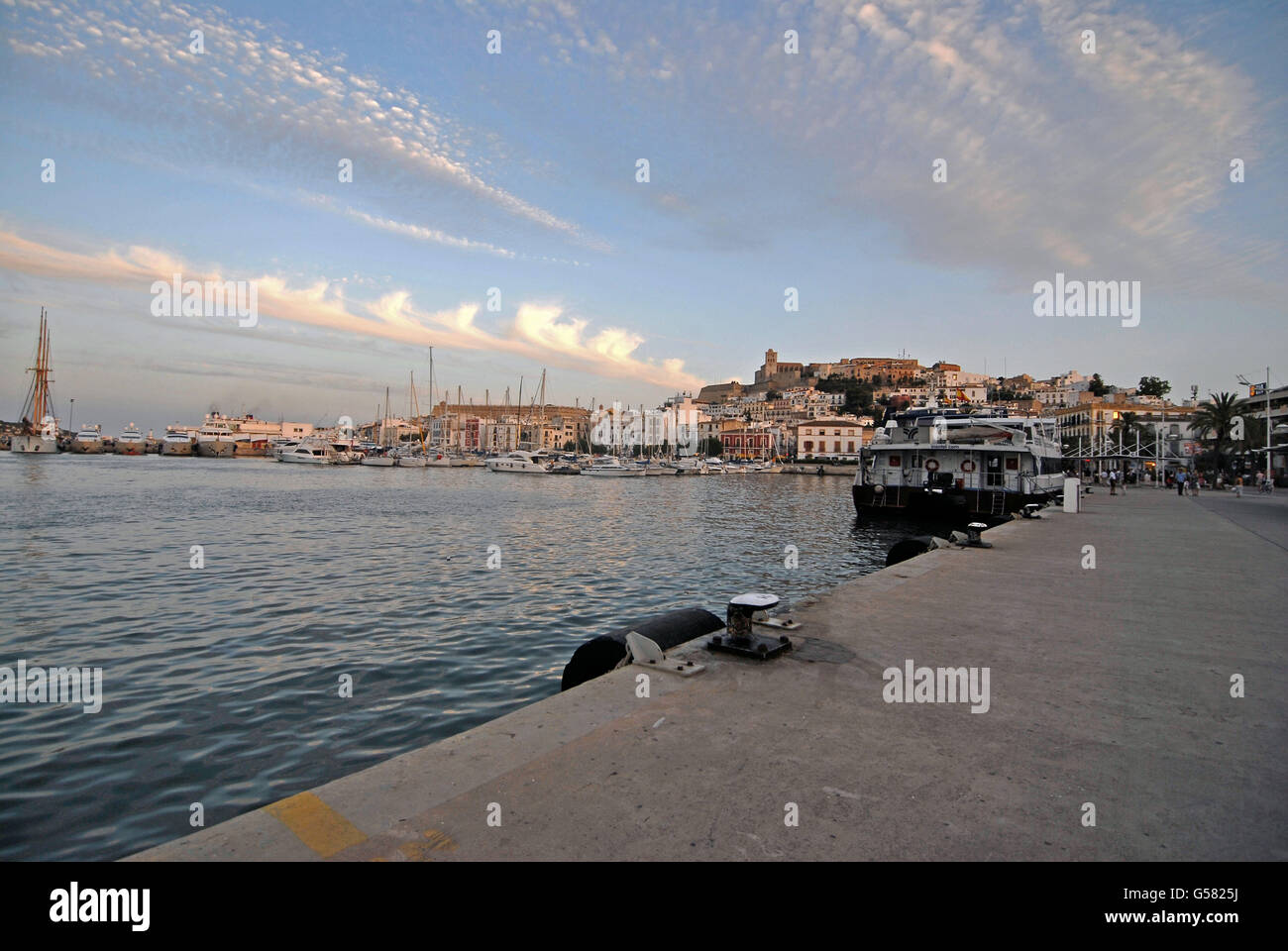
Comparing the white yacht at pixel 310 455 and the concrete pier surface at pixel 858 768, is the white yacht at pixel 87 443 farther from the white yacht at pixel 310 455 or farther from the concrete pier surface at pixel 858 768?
the concrete pier surface at pixel 858 768

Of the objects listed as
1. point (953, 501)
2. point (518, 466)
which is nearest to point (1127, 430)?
point (953, 501)

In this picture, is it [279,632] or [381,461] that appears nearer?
[279,632]

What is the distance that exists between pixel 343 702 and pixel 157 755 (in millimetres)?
1847

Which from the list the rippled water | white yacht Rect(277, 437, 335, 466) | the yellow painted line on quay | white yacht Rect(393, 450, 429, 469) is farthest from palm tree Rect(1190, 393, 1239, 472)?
white yacht Rect(277, 437, 335, 466)

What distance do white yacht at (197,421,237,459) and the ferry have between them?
16497 centimetres

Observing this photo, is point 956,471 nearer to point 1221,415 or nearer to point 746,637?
point 746,637

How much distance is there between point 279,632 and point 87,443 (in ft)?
640

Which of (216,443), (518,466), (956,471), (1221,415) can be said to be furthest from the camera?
(216,443)

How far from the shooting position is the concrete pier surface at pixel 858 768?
3.18 metres

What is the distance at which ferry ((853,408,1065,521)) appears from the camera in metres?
30.0

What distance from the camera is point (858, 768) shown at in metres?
3.99

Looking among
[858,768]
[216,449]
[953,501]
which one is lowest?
[953,501]

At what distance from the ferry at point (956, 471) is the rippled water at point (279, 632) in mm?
3812
